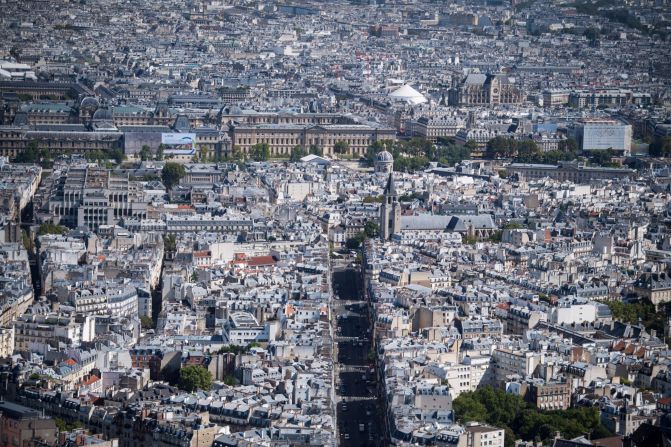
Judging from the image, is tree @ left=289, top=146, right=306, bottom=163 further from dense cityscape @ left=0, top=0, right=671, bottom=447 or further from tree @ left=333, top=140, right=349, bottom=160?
tree @ left=333, top=140, right=349, bottom=160

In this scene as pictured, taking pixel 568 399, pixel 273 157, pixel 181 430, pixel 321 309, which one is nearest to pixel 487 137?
pixel 273 157

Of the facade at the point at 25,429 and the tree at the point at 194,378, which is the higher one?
the tree at the point at 194,378

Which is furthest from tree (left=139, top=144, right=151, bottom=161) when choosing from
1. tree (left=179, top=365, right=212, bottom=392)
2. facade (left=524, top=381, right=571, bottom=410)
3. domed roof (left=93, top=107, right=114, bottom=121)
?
facade (left=524, top=381, right=571, bottom=410)

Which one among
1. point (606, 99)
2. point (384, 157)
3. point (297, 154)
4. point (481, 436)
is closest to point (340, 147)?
point (297, 154)

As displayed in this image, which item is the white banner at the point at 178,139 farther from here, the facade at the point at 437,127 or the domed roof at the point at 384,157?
the facade at the point at 437,127

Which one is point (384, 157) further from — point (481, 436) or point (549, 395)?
point (481, 436)

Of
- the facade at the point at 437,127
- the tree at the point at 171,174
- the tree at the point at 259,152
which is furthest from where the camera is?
the facade at the point at 437,127

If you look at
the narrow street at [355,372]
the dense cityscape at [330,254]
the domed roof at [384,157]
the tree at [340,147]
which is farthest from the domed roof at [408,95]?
the narrow street at [355,372]
